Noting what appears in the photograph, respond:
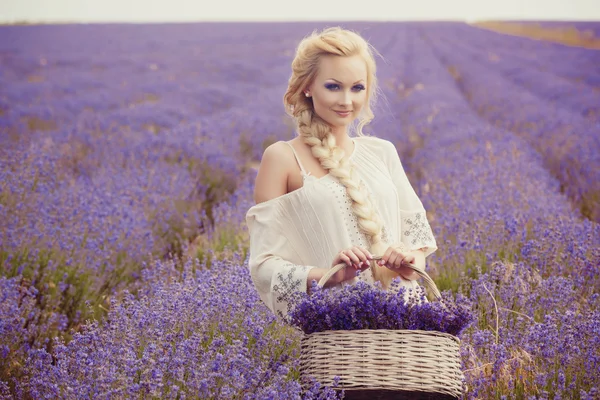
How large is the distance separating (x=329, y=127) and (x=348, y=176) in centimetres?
20

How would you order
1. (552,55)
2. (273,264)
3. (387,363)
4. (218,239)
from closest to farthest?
(387,363), (273,264), (218,239), (552,55)

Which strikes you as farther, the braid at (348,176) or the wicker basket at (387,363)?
the braid at (348,176)

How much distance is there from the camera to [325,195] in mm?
2084

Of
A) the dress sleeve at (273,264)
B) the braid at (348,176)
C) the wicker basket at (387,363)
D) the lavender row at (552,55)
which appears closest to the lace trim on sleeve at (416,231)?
the braid at (348,176)

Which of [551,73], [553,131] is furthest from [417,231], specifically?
[551,73]

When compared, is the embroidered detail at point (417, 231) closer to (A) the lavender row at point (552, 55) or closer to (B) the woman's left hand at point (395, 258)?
(B) the woman's left hand at point (395, 258)

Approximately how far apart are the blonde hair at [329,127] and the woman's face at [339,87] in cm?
2

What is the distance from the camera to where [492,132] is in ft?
22.6

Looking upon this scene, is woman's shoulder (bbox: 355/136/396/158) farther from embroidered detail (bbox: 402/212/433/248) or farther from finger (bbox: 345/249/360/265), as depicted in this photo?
finger (bbox: 345/249/360/265)

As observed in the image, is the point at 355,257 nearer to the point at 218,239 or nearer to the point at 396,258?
the point at 396,258

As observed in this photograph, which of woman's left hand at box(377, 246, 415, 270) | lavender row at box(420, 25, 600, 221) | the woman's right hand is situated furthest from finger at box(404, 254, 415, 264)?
lavender row at box(420, 25, 600, 221)

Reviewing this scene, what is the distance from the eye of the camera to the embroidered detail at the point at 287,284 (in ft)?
6.42

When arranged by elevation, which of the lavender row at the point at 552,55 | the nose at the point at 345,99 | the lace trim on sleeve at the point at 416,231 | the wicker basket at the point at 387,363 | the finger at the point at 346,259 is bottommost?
the lavender row at the point at 552,55

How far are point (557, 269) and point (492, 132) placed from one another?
13.2 ft
